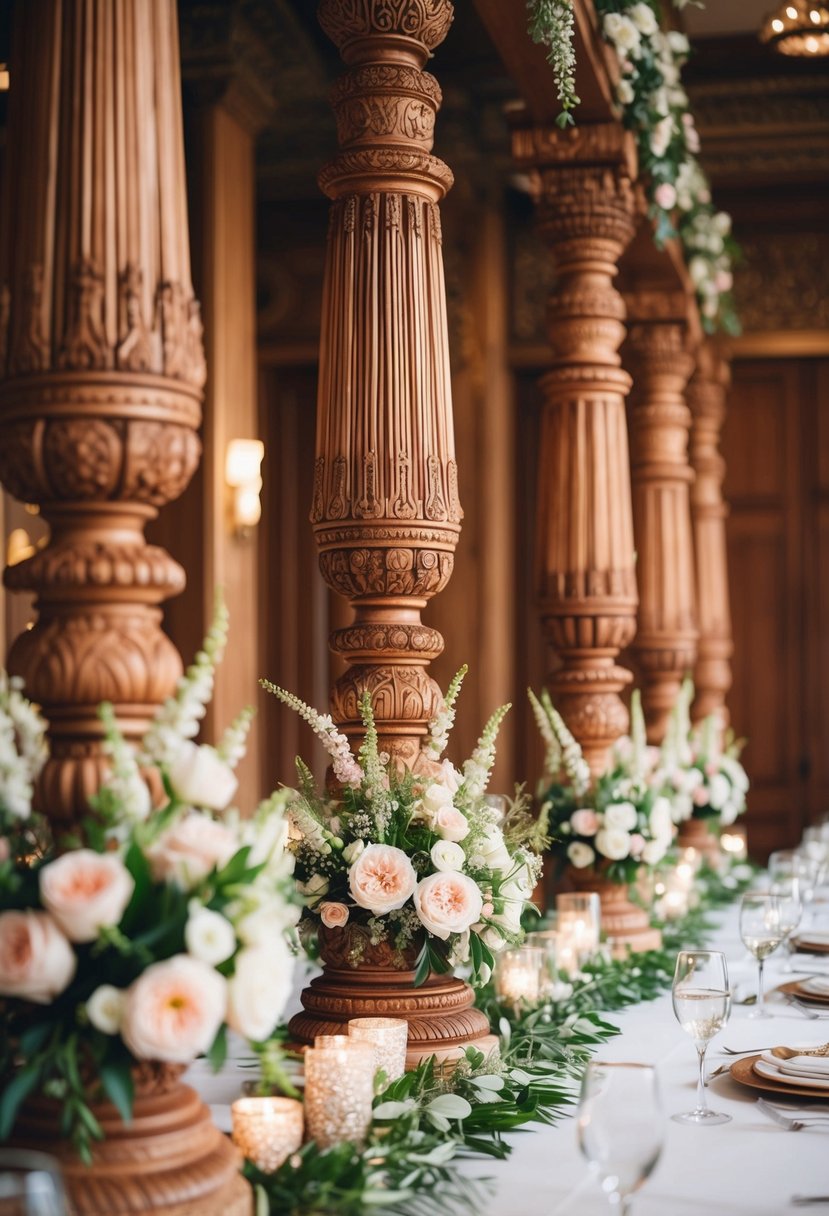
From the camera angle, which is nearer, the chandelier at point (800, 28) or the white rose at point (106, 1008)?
the white rose at point (106, 1008)

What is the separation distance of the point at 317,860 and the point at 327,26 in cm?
151

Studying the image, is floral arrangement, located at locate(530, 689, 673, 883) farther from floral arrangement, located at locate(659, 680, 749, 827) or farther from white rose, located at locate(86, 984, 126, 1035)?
white rose, located at locate(86, 984, 126, 1035)

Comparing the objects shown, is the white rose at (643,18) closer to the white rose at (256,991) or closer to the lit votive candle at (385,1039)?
the lit votive candle at (385,1039)

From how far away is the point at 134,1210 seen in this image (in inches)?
62.9

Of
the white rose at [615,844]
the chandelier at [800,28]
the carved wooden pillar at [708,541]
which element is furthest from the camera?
the carved wooden pillar at [708,541]

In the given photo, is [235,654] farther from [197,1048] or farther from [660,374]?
[197,1048]

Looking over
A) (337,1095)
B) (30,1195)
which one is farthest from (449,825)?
(30,1195)

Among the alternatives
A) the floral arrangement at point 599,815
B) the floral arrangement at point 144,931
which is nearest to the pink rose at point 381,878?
the floral arrangement at point 144,931

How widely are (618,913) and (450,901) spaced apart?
5.48 feet

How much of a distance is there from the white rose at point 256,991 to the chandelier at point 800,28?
14.9 feet

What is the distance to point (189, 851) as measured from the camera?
5.38ft

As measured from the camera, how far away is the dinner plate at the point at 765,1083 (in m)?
2.29

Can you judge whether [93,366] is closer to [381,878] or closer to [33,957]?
[33,957]

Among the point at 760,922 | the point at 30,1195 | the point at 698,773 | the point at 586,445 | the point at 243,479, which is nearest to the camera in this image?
the point at 30,1195
